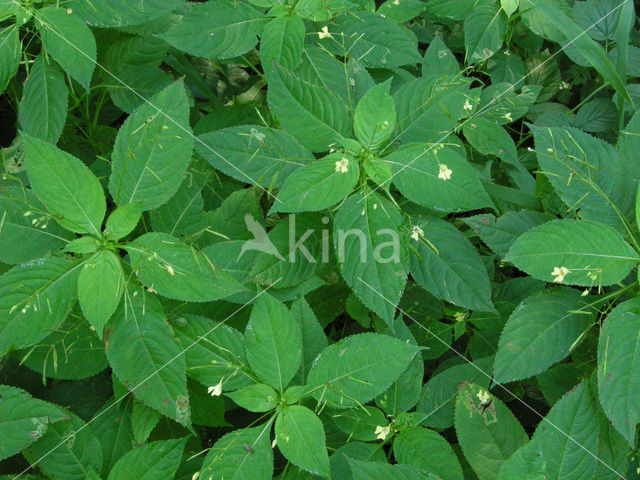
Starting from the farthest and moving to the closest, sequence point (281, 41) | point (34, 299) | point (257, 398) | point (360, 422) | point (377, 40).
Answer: point (377, 40), point (281, 41), point (360, 422), point (257, 398), point (34, 299)

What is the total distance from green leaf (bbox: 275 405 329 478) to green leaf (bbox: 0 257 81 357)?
71 cm

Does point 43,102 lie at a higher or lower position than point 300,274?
higher

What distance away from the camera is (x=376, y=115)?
72.7 inches

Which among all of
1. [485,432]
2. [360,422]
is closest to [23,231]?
[360,422]

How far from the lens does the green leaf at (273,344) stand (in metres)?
1.77

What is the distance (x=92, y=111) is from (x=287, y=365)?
A: 1.49 metres

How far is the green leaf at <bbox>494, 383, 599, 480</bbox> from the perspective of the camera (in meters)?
1.62

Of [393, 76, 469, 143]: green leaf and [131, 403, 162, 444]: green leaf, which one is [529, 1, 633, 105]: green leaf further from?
[131, 403, 162, 444]: green leaf

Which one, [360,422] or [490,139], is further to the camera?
[490,139]

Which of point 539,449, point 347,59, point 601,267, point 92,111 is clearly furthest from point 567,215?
point 92,111

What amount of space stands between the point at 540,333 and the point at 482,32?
1.35 metres

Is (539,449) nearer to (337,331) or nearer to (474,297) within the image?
(474,297)

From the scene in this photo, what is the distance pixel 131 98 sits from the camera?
231 cm

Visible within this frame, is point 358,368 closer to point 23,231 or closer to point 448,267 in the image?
point 448,267
